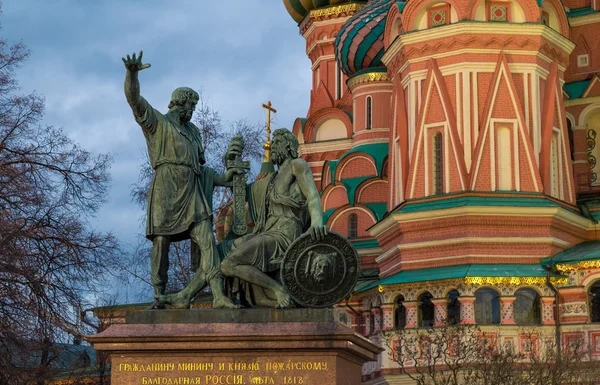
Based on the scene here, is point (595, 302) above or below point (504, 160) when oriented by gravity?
below

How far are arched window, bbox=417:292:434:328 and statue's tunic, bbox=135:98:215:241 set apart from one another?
21.0 meters

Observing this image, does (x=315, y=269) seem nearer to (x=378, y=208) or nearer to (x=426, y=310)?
(x=426, y=310)

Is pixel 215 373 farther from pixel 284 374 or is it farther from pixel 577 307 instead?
pixel 577 307

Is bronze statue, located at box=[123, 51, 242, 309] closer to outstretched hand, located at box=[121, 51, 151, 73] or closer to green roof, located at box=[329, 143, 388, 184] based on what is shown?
outstretched hand, located at box=[121, 51, 151, 73]

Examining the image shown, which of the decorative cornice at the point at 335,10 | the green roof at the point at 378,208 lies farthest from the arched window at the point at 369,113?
the decorative cornice at the point at 335,10

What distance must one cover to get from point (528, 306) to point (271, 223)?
21228mm

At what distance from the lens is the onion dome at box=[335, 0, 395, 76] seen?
46188mm

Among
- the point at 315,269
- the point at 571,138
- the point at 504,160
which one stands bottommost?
the point at 315,269

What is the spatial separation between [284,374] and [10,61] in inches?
445

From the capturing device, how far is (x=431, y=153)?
3762 cm

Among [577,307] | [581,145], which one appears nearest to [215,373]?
[577,307]

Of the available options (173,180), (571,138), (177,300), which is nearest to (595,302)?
(571,138)

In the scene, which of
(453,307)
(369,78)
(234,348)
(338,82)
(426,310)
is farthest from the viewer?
(338,82)

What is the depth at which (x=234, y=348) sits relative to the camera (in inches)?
567
